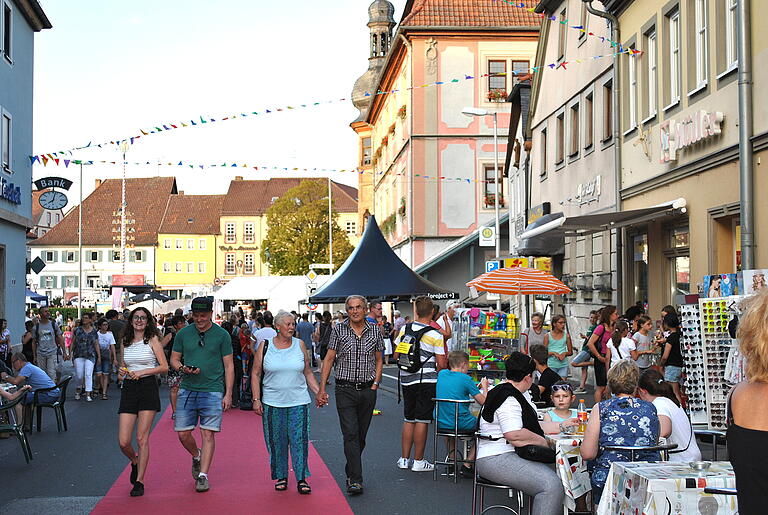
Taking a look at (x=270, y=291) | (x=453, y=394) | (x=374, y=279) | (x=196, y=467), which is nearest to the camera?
(x=196, y=467)

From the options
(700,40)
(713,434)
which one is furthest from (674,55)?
(713,434)

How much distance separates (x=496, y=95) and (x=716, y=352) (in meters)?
34.4

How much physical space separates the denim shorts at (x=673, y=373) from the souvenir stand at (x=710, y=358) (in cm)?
347

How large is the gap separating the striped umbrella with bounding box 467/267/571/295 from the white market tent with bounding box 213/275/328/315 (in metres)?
24.0

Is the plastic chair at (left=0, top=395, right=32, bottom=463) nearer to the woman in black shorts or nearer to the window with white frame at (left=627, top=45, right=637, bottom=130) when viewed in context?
the woman in black shorts

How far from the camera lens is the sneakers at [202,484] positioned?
10.3m

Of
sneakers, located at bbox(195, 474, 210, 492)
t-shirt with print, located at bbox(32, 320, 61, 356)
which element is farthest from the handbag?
t-shirt with print, located at bbox(32, 320, 61, 356)

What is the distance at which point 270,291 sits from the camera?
144 feet

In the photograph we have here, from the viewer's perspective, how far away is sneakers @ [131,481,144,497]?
33.1ft

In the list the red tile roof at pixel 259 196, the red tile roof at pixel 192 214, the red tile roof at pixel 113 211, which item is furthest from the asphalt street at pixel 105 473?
the red tile roof at pixel 113 211

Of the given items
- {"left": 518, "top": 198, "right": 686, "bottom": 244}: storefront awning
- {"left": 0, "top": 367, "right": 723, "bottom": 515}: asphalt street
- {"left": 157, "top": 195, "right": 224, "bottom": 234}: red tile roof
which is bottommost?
{"left": 0, "top": 367, "right": 723, "bottom": 515}: asphalt street

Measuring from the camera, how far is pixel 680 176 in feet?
56.2

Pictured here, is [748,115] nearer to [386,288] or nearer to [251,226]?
[386,288]

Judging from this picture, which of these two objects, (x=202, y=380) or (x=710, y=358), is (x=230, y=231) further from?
(x=710, y=358)
